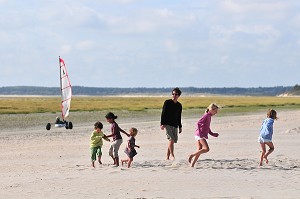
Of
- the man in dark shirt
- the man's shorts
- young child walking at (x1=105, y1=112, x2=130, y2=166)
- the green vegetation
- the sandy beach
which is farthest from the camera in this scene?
the green vegetation

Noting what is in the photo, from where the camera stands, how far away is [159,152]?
643 inches

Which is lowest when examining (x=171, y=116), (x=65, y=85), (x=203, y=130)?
(x=203, y=130)

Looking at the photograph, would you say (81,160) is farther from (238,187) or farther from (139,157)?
(238,187)

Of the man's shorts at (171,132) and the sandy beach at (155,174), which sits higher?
the man's shorts at (171,132)

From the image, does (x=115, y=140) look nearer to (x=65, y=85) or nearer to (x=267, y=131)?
(x=267, y=131)

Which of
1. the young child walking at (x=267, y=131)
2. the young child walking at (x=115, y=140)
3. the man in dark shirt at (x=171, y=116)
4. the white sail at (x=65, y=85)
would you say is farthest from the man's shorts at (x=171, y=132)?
the white sail at (x=65, y=85)

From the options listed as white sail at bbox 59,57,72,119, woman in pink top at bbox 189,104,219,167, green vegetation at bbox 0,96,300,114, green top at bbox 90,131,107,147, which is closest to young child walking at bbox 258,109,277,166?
woman in pink top at bbox 189,104,219,167

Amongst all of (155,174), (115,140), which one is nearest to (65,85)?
(115,140)

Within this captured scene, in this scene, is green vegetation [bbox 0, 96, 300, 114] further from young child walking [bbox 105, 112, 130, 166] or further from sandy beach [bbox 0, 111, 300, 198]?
young child walking [bbox 105, 112, 130, 166]

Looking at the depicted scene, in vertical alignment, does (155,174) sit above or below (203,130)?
below

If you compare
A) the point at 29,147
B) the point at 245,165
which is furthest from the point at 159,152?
the point at 29,147

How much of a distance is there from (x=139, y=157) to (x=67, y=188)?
491 centimetres

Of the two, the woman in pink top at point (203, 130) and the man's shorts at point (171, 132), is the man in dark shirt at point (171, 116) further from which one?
the woman in pink top at point (203, 130)

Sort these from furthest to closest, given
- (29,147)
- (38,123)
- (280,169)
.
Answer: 1. (38,123)
2. (29,147)
3. (280,169)
